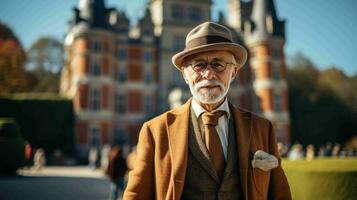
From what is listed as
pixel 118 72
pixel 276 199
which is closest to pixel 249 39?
pixel 118 72

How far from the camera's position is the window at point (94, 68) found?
26839 millimetres

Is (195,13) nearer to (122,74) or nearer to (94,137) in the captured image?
(122,74)

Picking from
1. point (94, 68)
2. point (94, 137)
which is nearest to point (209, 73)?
point (94, 137)

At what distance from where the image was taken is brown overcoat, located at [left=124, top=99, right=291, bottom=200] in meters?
2.08

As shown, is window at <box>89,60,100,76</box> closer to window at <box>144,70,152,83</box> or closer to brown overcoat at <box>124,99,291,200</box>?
window at <box>144,70,152,83</box>

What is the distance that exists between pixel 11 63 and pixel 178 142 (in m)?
28.5

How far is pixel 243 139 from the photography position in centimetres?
221

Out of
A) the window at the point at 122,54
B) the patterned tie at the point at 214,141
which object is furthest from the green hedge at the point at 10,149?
the window at the point at 122,54

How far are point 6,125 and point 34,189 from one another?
569cm

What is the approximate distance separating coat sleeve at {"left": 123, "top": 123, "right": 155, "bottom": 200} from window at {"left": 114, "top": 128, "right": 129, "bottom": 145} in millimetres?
26879

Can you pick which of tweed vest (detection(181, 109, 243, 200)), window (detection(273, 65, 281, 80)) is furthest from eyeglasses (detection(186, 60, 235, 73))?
window (detection(273, 65, 281, 80))

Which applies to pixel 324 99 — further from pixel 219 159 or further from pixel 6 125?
pixel 219 159

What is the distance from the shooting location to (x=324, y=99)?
3778cm

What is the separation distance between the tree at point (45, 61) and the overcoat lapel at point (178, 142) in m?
35.7
